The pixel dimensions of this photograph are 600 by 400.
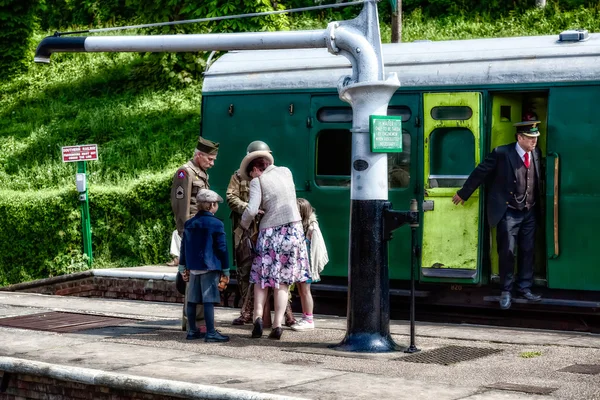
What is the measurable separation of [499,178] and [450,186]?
0.70 metres

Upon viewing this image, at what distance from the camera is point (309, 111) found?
14117 millimetres

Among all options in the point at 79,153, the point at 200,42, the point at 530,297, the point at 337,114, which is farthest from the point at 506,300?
the point at 79,153

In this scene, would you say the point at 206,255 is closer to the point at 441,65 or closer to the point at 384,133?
the point at 384,133

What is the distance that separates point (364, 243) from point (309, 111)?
3.74 m

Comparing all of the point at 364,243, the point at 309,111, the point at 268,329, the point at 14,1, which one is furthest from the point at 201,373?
the point at 14,1

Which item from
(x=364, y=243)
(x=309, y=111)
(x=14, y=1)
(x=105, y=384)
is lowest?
(x=105, y=384)

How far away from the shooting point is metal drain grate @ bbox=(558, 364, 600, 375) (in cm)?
954

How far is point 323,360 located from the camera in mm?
10344

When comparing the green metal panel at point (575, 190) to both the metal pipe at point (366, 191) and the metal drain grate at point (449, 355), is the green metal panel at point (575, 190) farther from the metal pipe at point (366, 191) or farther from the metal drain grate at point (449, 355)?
the metal pipe at point (366, 191)

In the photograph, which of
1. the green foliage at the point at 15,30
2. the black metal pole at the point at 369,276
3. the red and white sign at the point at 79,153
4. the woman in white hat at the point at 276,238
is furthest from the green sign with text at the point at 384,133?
the green foliage at the point at 15,30

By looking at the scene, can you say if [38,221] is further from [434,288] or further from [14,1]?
[14,1]

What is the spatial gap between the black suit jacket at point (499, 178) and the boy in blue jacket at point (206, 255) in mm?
2827

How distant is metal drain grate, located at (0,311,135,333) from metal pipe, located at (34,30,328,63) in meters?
3.11

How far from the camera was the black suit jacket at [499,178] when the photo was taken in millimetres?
12445
